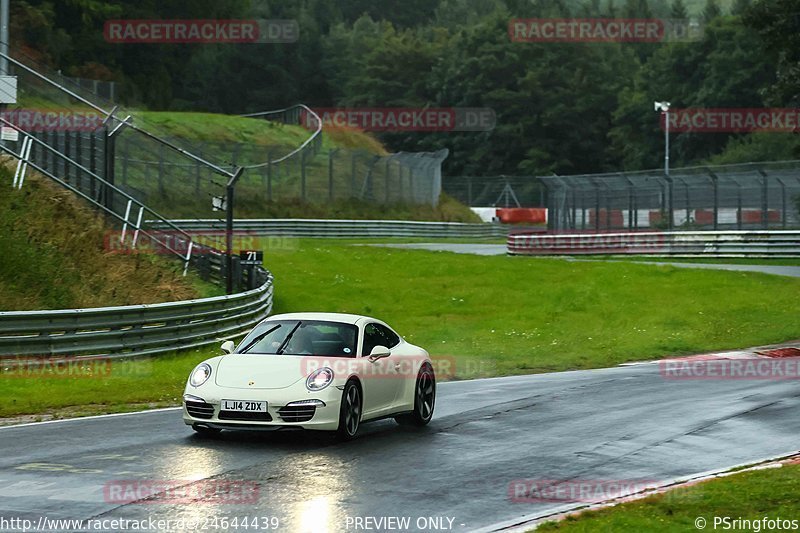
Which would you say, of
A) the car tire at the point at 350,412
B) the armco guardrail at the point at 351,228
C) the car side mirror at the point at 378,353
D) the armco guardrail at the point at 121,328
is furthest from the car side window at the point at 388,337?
the armco guardrail at the point at 351,228

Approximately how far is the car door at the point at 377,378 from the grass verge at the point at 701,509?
4.16 m

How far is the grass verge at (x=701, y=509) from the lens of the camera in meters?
8.84

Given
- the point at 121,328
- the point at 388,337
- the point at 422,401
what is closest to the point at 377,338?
the point at 388,337

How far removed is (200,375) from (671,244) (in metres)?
33.5

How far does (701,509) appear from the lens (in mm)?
9344

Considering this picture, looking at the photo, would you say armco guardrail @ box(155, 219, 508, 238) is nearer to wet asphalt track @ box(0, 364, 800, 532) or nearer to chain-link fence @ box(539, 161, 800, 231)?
chain-link fence @ box(539, 161, 800, 231)

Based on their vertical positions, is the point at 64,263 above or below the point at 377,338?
above

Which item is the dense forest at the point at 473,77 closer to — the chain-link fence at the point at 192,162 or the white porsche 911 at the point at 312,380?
the chain-link fence at the point at 192,162

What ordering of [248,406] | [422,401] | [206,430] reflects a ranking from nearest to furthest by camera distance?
[248,406], [206,430], [422,401]

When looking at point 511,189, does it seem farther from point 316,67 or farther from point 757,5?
point 316,67

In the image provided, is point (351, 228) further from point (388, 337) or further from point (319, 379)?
point (319, 379)

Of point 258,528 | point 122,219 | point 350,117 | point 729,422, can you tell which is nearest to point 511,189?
point 350,117

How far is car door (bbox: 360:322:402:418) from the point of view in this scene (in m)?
13.6

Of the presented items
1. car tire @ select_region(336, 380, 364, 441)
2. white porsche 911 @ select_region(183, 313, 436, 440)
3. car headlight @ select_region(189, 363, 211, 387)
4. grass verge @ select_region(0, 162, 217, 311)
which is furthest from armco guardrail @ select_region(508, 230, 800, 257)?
car headlight @ select_region(189, 363, 211, 387)
